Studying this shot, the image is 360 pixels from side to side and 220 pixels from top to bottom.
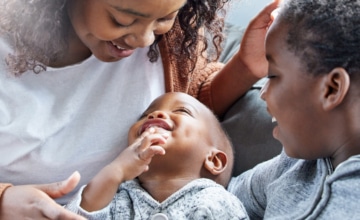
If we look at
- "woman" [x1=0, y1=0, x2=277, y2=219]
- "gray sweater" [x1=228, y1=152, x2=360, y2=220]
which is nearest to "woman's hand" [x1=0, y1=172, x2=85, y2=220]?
"woman" [x1=0, y1=0, x2=277, y2=219]

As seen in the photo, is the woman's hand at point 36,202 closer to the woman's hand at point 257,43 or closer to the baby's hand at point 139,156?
the baby's hand at point 139,156

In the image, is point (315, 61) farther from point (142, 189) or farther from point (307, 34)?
point (142, 189)

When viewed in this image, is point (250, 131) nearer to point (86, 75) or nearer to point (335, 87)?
point (86, 75)

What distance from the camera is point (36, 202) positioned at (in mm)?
1129

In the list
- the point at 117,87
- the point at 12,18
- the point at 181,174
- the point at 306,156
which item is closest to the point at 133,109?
the point at 117,87

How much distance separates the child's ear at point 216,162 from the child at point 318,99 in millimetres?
264

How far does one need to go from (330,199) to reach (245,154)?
0.52 metres

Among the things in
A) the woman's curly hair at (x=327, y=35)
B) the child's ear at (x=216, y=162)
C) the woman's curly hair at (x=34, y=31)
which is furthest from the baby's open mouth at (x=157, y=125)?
the woman's curly hair at (x=327, y=35)

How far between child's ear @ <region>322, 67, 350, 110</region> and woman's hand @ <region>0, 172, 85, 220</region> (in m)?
0.45

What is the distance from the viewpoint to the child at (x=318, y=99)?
938 mm

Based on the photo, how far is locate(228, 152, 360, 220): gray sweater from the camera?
37.0 inches

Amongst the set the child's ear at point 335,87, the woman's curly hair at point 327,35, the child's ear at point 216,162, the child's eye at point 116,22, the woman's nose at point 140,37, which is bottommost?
A: the child's ear at point 216,162

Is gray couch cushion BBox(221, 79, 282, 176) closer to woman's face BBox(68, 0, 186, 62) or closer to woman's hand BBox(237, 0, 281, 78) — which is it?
woman's hand BBox(237, 0, 281, 78)

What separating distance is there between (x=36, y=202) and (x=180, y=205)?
0.26 meters
